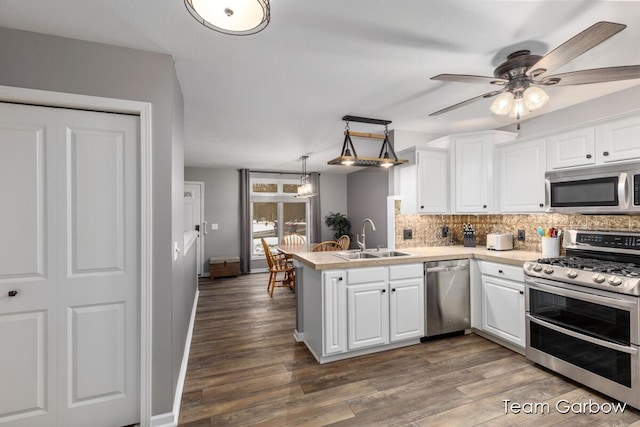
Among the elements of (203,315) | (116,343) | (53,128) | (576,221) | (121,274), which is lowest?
(203,315)

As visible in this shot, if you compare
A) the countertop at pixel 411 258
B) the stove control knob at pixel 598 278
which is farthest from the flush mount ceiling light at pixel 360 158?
the stove control knob at pixel 598 278

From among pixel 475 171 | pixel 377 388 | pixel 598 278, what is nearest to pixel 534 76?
pixel 598 278

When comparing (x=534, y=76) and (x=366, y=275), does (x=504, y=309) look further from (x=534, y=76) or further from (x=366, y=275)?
(x=534, y=76)

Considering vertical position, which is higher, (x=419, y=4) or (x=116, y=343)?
(x=419, y=4)

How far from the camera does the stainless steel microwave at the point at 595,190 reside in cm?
234

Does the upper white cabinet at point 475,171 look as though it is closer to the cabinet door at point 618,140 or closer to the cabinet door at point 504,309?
the cabinet door at point 504,309

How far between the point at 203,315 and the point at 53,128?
2912 millimetres

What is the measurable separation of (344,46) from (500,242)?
2.72 metres

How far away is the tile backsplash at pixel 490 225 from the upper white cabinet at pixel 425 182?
0.65ft

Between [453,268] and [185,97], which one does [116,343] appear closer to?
[185,97]

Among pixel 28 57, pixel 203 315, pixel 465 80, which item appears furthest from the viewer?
pixel 203 315

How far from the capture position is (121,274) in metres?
1.96

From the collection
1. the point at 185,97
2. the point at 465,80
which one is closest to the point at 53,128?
the point at 185,97

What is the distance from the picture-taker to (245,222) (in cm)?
676
